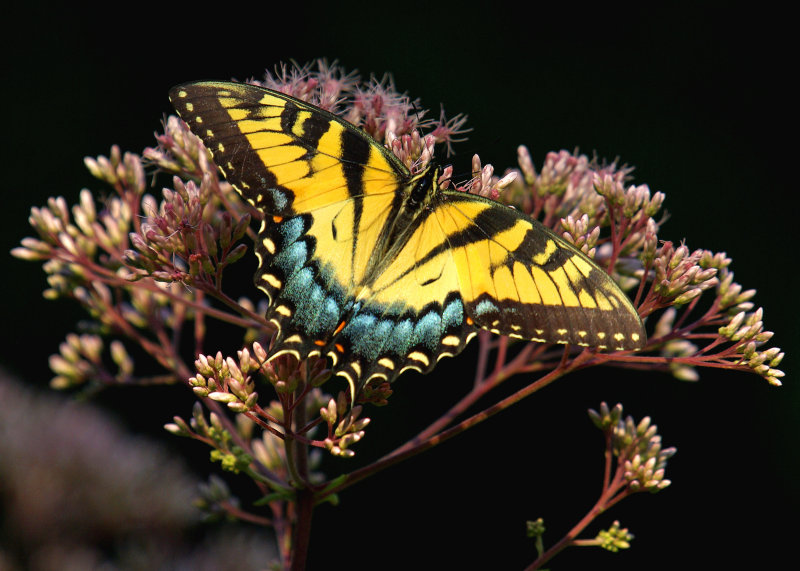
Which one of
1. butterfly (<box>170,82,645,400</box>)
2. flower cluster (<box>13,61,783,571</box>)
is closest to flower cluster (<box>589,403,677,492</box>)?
flower cluster (<box>13,61,783,571</box>)

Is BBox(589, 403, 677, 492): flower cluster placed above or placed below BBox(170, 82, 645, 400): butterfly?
below

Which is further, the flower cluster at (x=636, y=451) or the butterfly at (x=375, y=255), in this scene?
the flower cluster at (x=636, y=451)

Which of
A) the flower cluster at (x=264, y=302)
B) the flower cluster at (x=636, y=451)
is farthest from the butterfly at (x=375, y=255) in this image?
the flower cluster at (x=636, y=451)

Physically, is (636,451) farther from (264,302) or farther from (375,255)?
(264,302)

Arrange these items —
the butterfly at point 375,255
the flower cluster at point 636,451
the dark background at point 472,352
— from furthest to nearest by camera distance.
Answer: the dark background at point 472,352 < the flower cluster at point 636,451 < the butterfly at point 375,255

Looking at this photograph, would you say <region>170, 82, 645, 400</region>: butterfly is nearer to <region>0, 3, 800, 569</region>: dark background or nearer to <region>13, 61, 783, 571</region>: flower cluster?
<region>13, 61, 783, 571</region>: flower cluster

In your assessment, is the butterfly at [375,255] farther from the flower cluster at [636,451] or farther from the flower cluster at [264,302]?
the flower cluster at [636,451]

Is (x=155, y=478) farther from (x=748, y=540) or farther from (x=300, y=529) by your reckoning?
(x=748, y=540)

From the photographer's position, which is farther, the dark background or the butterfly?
the dark background

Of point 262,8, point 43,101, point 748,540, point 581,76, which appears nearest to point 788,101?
point 581,76
